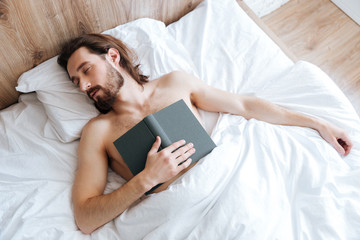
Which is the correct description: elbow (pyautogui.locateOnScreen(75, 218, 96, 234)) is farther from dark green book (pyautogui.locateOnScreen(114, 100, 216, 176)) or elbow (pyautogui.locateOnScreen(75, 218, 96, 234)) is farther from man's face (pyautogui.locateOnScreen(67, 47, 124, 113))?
man's face (pyautogui.locateOnScreen(67, 47, 124, 113))

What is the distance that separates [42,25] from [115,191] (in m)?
0.73

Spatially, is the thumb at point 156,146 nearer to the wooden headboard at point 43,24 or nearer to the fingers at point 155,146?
the fingers at point 155,146

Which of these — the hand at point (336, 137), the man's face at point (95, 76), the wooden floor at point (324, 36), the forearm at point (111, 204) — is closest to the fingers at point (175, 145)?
the forearm at point (111, 204)

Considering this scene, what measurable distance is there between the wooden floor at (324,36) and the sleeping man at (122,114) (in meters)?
0.98

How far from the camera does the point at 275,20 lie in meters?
2.16

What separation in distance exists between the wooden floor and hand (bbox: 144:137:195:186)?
55.9 inches

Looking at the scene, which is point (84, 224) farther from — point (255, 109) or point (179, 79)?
point (255, 109)

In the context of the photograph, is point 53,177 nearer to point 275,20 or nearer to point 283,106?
point 283,106

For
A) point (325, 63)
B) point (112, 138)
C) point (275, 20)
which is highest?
point (112, 138)

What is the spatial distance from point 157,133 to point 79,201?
38 cm

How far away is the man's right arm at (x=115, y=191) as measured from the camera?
0.97 m

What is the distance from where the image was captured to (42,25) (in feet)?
3.75

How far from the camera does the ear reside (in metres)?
1.22

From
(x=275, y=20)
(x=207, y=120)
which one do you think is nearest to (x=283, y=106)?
(x=207, y=120)
